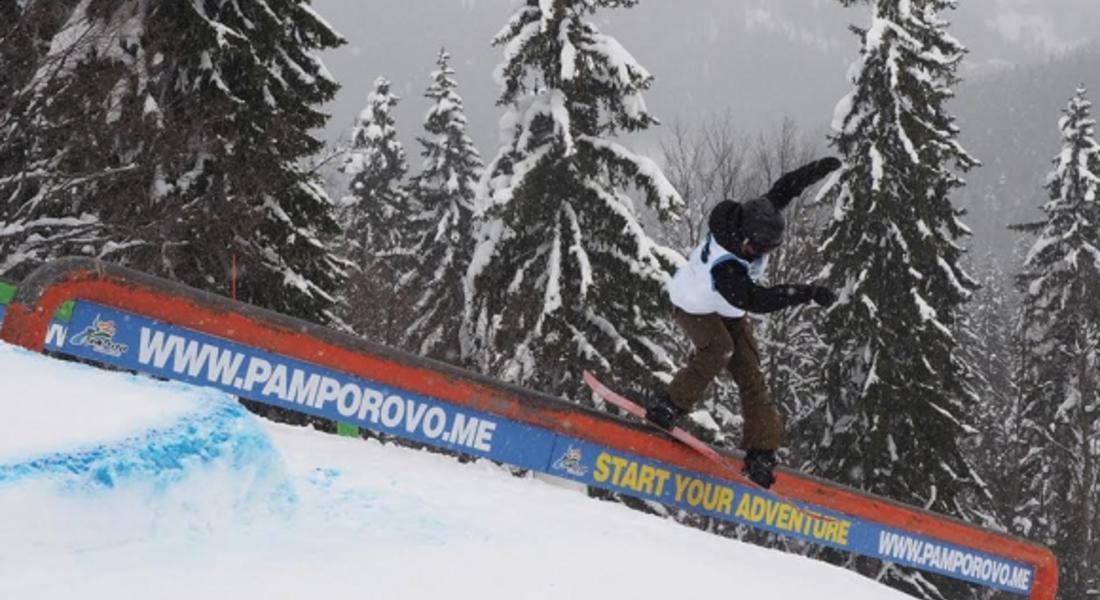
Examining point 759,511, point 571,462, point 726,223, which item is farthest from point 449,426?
point 759,511

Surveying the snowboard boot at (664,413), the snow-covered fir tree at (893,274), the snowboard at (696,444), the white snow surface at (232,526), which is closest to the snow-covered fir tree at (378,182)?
the snow-covered fir tree at (893,274)

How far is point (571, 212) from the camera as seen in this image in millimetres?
14555

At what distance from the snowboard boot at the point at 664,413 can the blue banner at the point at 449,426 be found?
1.03ft

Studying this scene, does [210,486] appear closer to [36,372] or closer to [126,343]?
[36,372]

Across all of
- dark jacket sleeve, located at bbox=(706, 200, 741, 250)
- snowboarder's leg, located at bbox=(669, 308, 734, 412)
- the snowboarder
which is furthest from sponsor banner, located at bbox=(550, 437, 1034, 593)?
dark jacket sleeve, located at bbox=(706, 200, 741, 250)

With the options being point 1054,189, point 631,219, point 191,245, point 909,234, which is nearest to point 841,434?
point 909,234

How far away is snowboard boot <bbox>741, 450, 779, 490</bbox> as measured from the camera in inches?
242

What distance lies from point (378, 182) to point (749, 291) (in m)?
29.2

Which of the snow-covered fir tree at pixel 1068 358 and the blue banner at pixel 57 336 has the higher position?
the snow-covered fir tree at pixel 1068 358

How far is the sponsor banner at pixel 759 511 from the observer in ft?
20.3

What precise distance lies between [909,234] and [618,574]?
55.4ft

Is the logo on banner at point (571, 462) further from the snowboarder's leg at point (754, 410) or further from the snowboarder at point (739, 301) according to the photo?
the snowboarder's leg at point (754, 410)

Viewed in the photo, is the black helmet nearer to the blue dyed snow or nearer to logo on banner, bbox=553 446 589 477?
logo on banner, bbox=553 446 589 477

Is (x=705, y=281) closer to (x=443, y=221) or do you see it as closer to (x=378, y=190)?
(x=443, y=221)
